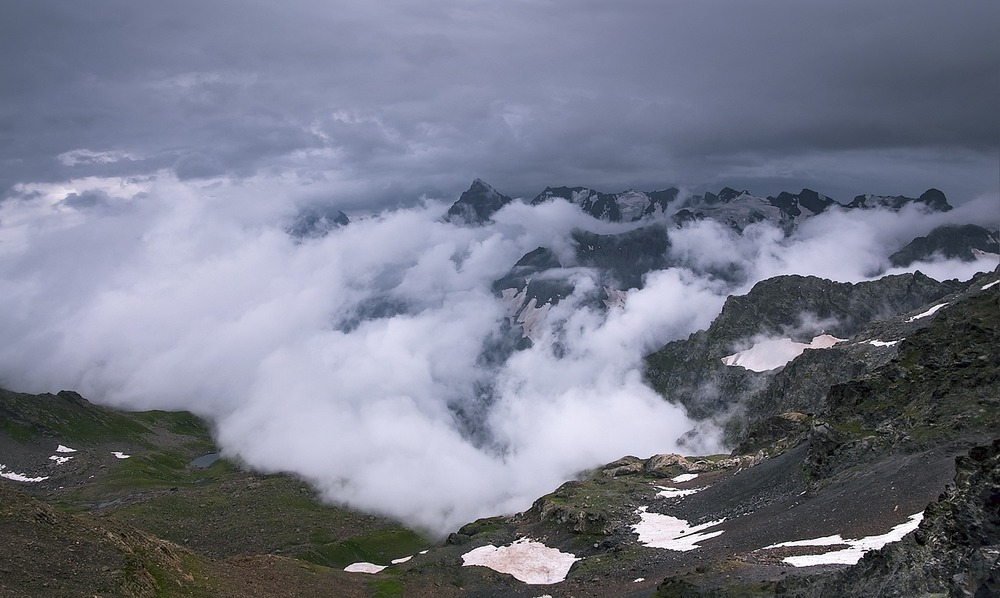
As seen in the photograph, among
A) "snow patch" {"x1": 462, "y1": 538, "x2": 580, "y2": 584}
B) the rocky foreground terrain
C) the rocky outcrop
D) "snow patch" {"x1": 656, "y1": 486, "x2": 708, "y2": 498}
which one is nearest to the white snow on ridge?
the rocky foreground terrain

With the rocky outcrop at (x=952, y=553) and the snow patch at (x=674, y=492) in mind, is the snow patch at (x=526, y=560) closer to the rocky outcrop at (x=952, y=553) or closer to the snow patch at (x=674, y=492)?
the snow patch at (x=674, y=492)

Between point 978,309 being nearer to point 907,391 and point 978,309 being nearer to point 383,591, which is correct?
point 907,391

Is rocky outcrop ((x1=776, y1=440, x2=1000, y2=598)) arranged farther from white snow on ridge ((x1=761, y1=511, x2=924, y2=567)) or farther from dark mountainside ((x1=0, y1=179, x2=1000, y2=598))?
white snow on ridge ((x1=761, y1=511, x2=924, y2=567))

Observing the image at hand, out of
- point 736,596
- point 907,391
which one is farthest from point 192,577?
point 907,391

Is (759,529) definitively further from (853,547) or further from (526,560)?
(526,560)

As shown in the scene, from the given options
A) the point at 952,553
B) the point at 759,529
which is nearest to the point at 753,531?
the point at 759,529
